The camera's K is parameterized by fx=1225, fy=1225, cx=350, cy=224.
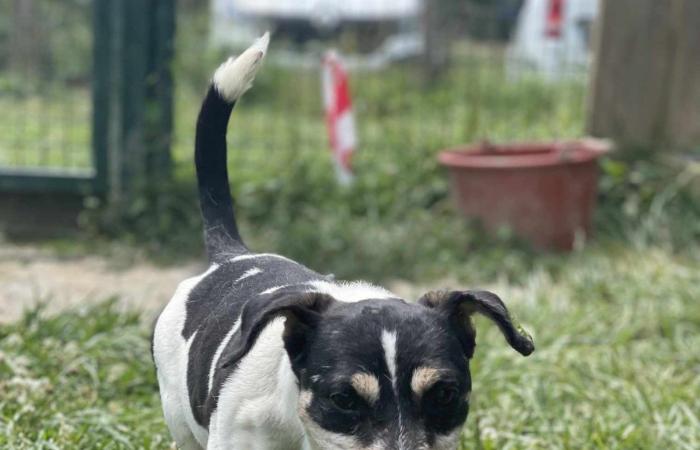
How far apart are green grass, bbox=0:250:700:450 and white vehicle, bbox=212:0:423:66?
3872mm

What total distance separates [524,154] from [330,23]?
3371 mm

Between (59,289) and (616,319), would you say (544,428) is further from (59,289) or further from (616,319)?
(59,289)

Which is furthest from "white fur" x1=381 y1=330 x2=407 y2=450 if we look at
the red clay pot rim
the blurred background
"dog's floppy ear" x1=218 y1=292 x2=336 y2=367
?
the red clay pot rim

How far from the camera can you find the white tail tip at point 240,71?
3737 millimetres

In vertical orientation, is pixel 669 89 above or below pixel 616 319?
above

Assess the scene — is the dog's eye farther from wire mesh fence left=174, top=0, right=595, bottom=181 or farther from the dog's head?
wire mesh fence left=174, top=0, right=595, bottom=181

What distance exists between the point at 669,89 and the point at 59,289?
14.3 ft

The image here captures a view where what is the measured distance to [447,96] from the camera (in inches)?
400

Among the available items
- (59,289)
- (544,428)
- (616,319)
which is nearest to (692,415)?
(544,428)

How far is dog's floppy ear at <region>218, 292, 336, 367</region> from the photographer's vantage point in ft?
9.31

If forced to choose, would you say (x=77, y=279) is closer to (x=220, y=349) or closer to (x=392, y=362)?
(x=220, y=349)

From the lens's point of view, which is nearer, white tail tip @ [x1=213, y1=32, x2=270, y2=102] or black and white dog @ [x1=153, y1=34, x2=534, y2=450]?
black and white dog @ [x1=153, y1=34, x2=534, y2=450]

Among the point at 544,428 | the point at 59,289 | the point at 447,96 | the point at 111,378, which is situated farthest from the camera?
the point at 447,96

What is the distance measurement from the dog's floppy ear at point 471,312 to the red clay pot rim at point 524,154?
14.9 ft
